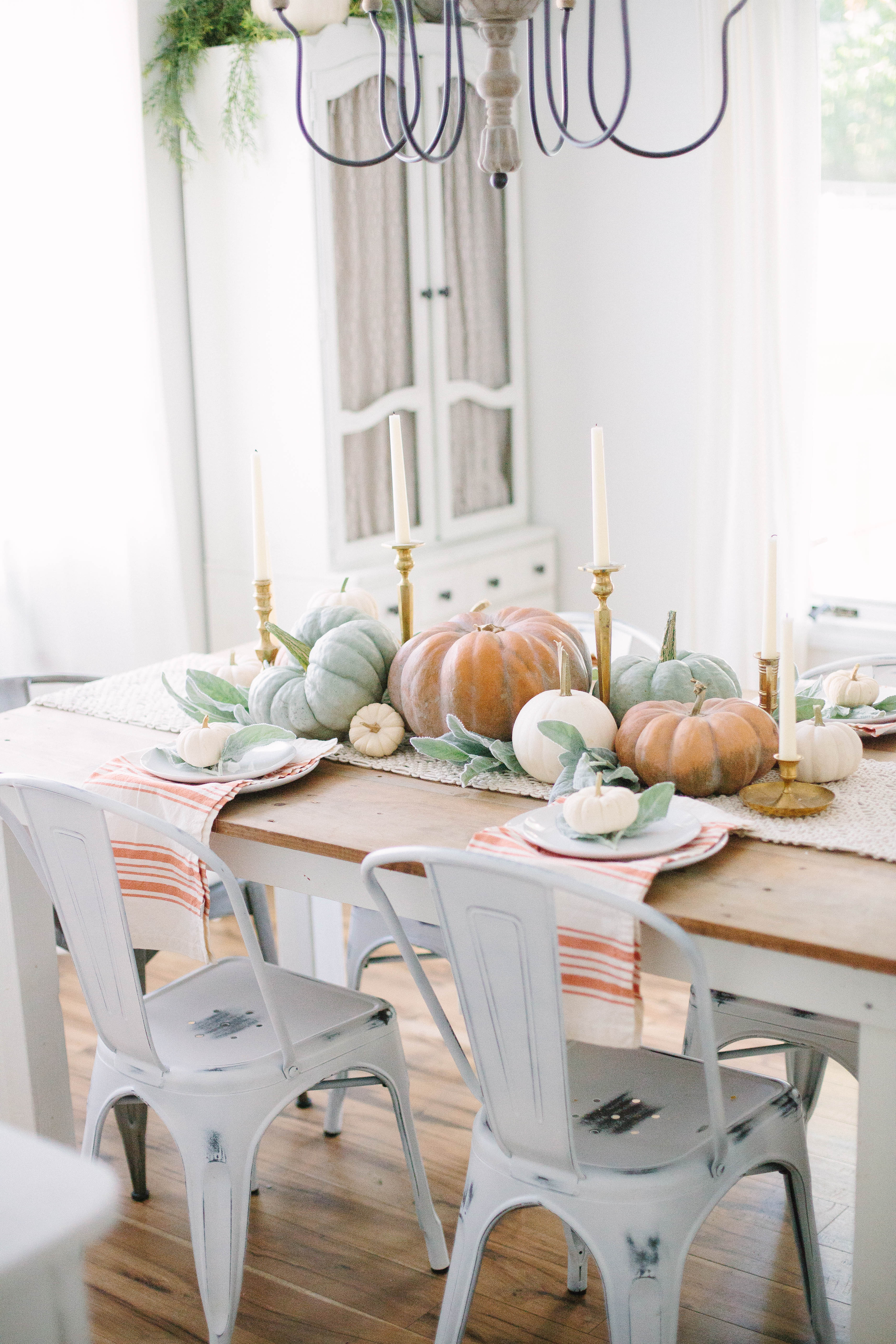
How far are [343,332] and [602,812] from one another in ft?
6.67

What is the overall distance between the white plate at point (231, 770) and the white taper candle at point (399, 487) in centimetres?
31

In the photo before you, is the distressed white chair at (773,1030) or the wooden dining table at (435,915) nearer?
the wooden dining table at (435,915)

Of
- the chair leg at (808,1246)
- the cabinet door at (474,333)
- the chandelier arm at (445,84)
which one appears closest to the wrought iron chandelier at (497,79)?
the chandelier arm at (445,84)

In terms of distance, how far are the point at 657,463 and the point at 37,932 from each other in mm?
2283

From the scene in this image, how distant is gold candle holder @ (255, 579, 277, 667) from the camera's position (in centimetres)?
193

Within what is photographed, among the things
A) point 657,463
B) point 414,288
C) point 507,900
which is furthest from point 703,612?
point 507,900

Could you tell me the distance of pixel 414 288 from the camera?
329cm

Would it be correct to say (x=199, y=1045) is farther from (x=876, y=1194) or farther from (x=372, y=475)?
(x=372, y=475)

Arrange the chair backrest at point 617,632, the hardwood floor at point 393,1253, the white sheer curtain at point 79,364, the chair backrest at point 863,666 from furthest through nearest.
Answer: the white sheer curtain at point 79,364 → the chair backrest at point 617,632 → the chair backrest at point 863,666 → the hardwood floor at point 393,1253

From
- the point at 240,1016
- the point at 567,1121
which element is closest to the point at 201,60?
the point at 240,1016

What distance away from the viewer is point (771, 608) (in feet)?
5.21

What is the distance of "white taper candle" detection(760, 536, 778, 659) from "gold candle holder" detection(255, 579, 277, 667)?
2.24ft

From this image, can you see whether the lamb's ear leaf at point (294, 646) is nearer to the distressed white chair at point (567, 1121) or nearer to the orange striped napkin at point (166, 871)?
the orange striped napkin at point (166, 871)

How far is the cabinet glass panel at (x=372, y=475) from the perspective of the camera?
10.6ft
